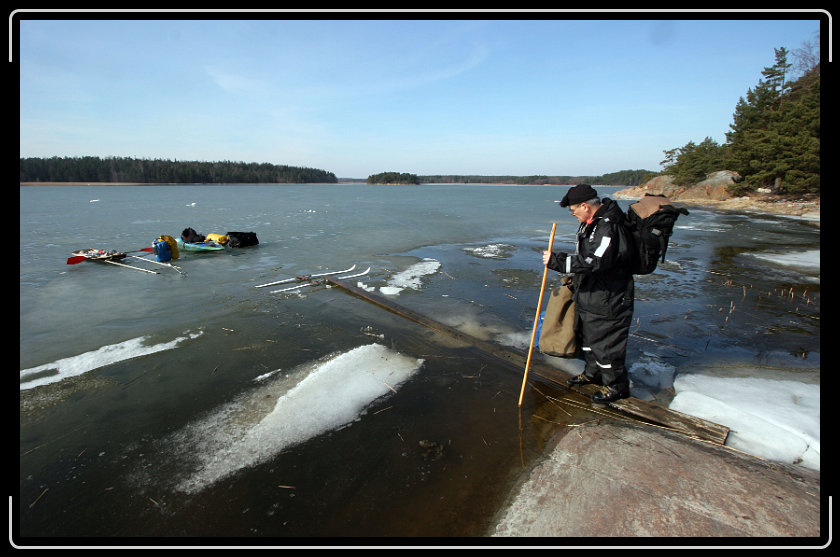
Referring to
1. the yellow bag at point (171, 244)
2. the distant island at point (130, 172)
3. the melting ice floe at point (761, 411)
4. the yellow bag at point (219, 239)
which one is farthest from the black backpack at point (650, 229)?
the distant island at point (130, 172)

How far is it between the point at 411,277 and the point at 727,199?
5040 cm

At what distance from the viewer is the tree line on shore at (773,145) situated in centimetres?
2988

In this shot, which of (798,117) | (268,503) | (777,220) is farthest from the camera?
(798,117)

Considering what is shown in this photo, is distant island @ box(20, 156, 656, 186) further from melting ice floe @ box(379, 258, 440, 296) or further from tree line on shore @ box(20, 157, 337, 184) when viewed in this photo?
melting ice floe @ box(379, 258, 440, 296)

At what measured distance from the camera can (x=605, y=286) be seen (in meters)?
3.97

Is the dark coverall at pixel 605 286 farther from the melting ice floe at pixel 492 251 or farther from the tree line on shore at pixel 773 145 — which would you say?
the tree line on shore at pixel 773 145

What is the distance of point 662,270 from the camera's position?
39.3 feet

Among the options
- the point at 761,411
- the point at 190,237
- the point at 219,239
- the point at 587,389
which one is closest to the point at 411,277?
the point at 587,389

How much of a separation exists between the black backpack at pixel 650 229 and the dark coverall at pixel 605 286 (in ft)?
0.46

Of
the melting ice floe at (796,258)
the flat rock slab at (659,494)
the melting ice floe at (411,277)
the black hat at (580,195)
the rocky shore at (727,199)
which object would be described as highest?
the rocky shore at (727,199)
